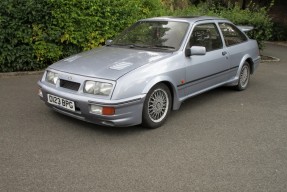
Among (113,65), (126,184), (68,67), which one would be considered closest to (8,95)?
(68,67)

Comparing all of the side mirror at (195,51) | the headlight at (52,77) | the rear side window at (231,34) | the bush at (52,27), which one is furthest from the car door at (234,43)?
the headlight at (52,77)

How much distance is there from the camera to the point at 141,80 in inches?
170

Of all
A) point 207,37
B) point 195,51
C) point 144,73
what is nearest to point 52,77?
point 144,73

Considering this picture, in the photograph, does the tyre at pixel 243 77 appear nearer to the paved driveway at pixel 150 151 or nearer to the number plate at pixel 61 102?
the paved driveway at pixel 150 151

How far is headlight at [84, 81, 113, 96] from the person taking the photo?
13.6 ft

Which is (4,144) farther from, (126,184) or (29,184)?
(126,184)

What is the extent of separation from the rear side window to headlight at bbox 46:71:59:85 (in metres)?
3.16

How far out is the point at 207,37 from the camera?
18.5ft

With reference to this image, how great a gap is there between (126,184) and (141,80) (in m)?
1.51

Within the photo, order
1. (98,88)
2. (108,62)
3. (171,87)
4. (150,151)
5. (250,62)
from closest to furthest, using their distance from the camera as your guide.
Answer: (150,151) → (98,88) → (108,62) → (171,87) → (250,62)

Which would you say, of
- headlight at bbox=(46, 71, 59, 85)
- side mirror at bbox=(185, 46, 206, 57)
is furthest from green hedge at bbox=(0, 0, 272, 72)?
side mirror at bbox=(185, 46, 206, 57)

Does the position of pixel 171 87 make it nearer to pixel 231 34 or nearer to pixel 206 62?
pixel 206 62

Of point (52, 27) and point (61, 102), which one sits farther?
point (52, 27)

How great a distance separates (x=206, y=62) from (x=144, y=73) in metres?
1.46
